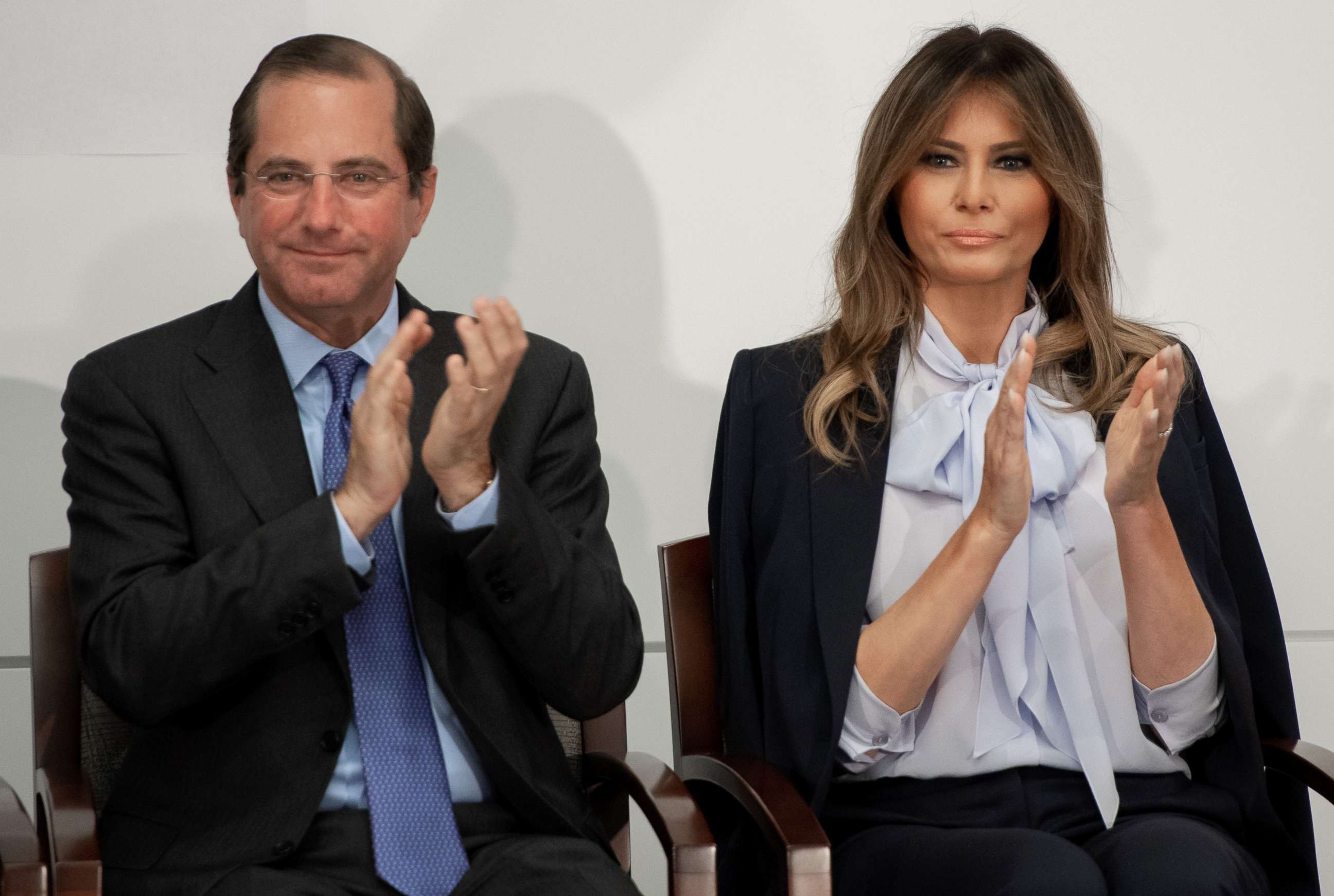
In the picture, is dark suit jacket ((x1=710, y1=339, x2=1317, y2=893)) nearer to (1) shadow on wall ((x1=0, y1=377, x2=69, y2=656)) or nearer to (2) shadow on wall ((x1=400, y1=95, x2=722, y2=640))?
(2) shadow on wall ((x1=400, y1=95, x2=722, y2=640))

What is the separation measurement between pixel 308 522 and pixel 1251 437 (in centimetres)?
215

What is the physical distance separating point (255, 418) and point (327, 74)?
533mm

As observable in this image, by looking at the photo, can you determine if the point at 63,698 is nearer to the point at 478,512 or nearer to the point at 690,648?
the point at 478,512

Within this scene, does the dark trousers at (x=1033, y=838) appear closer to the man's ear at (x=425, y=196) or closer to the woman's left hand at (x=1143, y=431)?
the woman's left hand at (x=1143, y=431)

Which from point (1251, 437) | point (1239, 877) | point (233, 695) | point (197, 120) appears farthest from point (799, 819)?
point (197, 120)

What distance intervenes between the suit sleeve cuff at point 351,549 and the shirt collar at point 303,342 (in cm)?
32

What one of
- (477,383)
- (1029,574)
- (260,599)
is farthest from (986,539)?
(260,599)

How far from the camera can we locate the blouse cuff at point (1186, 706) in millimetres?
2494

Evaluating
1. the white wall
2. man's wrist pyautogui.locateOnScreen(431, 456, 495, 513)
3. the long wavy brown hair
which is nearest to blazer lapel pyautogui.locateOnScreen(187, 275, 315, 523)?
man's wrist pyautogui.locateOnScreen(431, 456, 495, 513)

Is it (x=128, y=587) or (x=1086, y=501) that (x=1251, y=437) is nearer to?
(x=1086, y=501)

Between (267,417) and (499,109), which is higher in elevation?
(499,109)

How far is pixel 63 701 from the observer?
2.37m

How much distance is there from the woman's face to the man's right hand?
3.29 feet

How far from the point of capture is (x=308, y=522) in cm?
204
